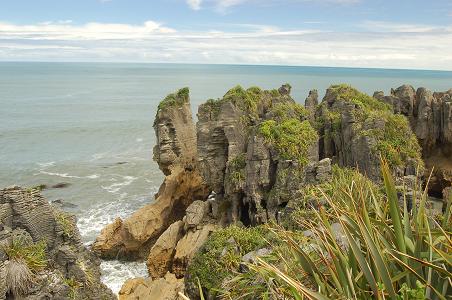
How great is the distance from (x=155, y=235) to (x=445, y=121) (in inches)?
893

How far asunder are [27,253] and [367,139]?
61.2ft

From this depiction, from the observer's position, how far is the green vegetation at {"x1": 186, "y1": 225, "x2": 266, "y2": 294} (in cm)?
1773

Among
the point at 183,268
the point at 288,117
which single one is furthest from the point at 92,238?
the point at 288,117

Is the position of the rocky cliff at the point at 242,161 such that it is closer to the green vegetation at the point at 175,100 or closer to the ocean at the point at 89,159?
the green vegetation at the point at 175,100

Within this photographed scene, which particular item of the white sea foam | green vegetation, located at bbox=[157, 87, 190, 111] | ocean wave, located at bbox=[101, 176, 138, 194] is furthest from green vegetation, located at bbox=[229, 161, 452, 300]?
the white sea foam

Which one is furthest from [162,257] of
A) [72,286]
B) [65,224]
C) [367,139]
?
[367,139]

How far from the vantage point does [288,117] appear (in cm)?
2938

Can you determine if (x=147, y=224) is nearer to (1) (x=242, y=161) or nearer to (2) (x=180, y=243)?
(2) (x=180, y=243)

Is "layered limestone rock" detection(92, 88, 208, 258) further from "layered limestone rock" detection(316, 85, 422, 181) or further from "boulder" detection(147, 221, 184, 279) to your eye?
"layered limestone rock" detection(316, 85, 422, 181)

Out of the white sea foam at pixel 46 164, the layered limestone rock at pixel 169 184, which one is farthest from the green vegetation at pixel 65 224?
the white sea foam at pixel 46 164

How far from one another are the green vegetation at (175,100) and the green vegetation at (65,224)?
18820mm

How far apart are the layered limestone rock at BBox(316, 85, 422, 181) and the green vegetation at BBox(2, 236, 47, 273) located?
56.0 feet

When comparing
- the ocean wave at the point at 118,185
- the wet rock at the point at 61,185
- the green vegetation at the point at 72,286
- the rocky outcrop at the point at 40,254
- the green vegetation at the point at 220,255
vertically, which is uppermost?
the rocky outcrop at the point at 40,254

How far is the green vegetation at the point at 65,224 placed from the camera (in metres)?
15.1
